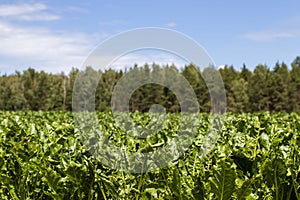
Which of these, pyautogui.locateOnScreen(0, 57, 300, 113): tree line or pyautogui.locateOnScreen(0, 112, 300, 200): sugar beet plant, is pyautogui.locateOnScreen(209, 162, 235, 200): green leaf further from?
pyautogui.locateOnScreen(0, 57, 300, 113): tree line

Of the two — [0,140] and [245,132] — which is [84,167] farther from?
[245,132]

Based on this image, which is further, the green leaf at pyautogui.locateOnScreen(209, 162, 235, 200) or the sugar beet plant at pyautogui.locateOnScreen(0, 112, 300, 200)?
the sugar beet plant at pyautogui.locateOnScreen(0, 112, 300, 200)

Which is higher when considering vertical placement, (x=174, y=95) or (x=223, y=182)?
(x=174, y=95)

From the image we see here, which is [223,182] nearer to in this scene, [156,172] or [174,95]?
[156,172]

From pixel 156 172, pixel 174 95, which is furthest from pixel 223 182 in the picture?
pixel 174 95

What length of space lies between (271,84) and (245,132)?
65083 millimetres

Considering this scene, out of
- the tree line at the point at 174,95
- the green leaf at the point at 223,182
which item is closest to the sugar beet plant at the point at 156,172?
the green leaf at the point at 223,182

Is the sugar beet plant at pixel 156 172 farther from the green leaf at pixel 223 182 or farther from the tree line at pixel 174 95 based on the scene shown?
the tree line at pixel 174 95

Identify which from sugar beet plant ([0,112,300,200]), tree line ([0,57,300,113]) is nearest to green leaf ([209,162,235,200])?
sugar beet plant ([0,112,300,200])

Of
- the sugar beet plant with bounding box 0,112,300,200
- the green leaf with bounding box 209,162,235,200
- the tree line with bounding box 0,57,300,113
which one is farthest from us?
the tree line with bounding box 0,57,300,113

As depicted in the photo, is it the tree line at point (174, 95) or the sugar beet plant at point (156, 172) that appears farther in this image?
the tree line at point (174, 95)

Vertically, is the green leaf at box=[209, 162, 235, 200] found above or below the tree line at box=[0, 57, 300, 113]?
below

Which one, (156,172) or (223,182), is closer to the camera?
(223,182)

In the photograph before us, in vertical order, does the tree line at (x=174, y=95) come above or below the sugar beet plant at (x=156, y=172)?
Answer: above
